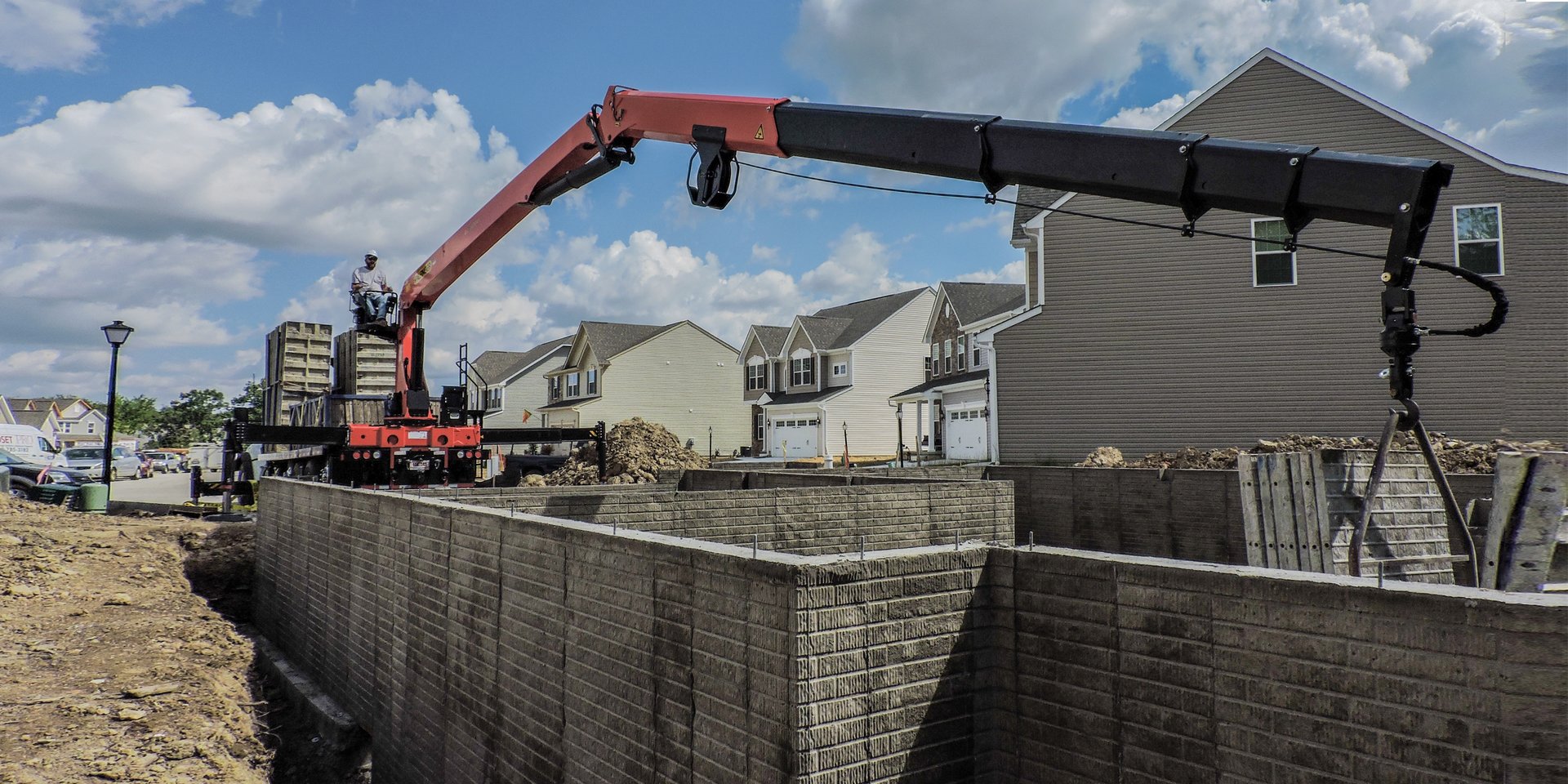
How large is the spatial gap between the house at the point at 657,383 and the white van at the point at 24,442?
20.2 metres

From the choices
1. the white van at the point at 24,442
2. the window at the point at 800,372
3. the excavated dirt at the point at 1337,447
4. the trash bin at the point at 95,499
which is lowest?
the trash bin at the point at 95,499

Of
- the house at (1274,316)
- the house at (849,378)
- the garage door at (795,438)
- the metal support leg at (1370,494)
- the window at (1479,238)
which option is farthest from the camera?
the garage door at (795,438)

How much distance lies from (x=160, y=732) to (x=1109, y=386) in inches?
718

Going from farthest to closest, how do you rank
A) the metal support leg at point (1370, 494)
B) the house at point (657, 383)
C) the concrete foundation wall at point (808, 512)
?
the house at point (657, 383) < the concrete foundation wall at point (808, 512) < the metal support leg at point (1370, 494)

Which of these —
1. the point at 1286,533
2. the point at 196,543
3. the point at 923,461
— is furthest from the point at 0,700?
the point at 923,461

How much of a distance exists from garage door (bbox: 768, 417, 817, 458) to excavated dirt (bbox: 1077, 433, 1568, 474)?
21854mm

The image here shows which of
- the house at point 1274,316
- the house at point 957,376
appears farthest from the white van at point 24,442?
the house at point 1274,316

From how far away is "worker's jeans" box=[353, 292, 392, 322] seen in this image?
1368cm

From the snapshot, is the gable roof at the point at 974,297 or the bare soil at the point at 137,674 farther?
the gable roof at the point at 974,297

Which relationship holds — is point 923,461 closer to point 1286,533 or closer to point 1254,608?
point 1286,533

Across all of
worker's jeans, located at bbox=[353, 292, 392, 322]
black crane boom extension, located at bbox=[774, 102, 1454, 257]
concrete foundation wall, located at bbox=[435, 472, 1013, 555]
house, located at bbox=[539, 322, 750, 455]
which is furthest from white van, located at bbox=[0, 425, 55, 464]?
black crane boom extension, located at bbox=[774, 102, 1454, 257]

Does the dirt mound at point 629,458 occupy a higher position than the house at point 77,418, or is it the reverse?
the house at point 77,418

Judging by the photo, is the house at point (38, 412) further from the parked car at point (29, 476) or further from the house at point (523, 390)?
the parked car at point (29, 476)

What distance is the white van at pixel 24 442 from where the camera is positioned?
3105 cm
